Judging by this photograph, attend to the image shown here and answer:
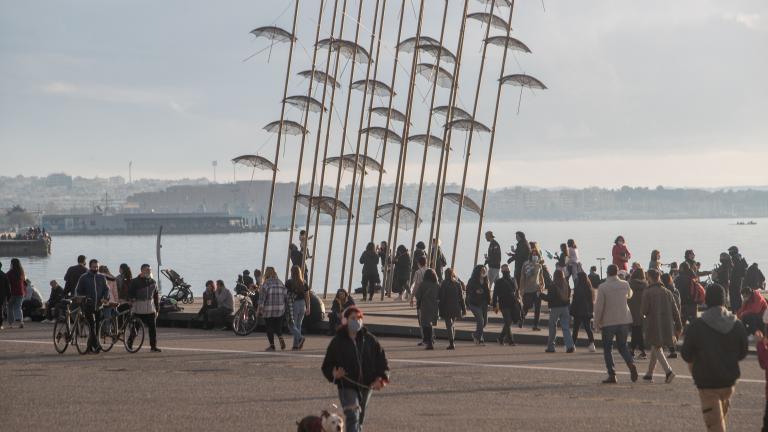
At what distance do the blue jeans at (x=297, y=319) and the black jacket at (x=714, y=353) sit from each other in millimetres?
13679

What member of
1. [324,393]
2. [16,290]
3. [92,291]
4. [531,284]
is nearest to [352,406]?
[324,393]

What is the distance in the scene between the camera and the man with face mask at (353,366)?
1188 cm

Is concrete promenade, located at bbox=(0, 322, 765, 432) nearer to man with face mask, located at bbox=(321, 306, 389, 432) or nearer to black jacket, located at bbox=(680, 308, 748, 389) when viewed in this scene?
man with face mask, located at bbox=(321, 306, 389, 432)

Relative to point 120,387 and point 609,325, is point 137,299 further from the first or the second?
point 609,325

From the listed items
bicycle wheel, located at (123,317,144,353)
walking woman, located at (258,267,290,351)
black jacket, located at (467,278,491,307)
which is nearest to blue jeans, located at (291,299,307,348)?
walking woman, located at (258,267,290,351)

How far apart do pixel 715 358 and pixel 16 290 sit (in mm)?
23358

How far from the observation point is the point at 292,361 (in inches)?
878

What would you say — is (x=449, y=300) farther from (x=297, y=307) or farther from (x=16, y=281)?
(x=16, y=281)

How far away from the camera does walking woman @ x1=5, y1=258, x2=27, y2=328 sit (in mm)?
31062

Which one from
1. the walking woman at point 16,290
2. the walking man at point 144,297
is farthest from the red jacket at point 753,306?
the walking woman at point 16,290

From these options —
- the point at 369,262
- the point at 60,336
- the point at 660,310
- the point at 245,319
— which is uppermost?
the point at 369,262

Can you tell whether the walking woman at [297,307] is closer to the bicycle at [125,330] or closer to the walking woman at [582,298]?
the bicycle at [125,330]

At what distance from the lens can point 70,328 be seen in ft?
80.1

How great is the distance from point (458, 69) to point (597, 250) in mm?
127801
